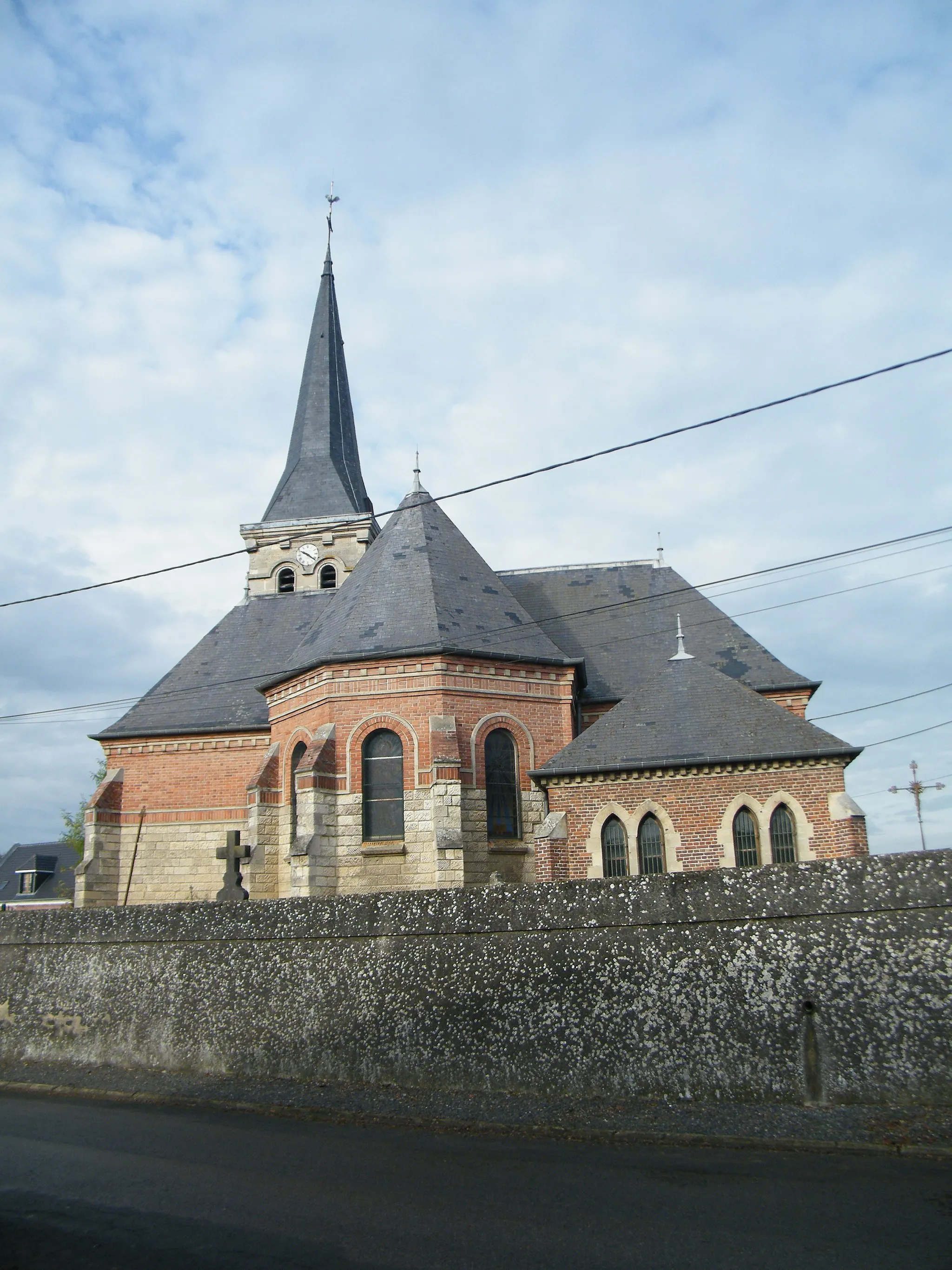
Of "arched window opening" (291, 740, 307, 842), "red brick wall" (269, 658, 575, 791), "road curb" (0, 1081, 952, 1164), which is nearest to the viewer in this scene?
"road curb" (0, 1081, 952, 1164)

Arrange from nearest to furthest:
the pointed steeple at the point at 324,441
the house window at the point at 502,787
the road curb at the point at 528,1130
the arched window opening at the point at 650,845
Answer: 1. the road curb at the point at 528,1130
2. the arched window opening at the point at 650,845
3. the house window at the point at 502,787
4. the pointed steeple at the point at 324,441

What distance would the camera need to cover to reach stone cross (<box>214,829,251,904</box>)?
1247 centimetres

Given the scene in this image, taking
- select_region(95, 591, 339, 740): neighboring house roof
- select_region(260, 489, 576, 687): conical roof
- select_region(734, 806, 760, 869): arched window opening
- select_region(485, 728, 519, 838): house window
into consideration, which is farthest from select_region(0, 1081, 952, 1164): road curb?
select_region(95, 591, 339, 740): neighboring house roof

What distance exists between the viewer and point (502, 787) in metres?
20.4

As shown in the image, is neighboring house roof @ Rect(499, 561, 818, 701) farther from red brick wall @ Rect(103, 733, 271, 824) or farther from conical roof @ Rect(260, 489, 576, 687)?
red brick wall @ Rect(103, 733, 271, 824)

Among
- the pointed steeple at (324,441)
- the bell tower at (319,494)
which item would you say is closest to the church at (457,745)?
the bell tower at (319,494)

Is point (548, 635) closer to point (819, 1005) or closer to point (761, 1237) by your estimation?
point (819, 1005)

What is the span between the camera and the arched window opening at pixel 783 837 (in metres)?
17.5

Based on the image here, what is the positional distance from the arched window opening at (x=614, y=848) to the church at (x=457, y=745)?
43 mm

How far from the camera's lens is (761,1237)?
4742mm

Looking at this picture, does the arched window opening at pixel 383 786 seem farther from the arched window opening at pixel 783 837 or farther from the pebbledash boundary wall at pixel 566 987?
the pebbledash boundary wall at pixel 566 987

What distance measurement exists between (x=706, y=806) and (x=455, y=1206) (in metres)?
13.2

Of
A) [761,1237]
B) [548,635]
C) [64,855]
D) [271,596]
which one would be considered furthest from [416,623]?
[64,855]

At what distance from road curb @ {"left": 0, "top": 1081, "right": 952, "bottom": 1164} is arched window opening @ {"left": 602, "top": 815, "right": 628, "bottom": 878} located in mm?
10319
